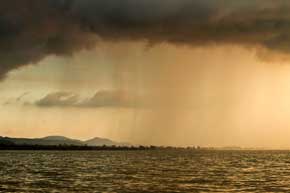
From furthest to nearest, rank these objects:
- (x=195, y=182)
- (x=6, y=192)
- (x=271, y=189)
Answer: (x=195, y=182)
(x=271, y=189)
(x=6, y=192)

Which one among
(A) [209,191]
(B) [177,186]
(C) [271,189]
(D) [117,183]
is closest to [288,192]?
(C) [271,189]

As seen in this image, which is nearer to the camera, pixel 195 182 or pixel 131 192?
pixel 131 192

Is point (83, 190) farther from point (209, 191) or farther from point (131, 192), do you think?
point (209, 191)

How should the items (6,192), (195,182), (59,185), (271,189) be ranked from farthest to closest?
(195,182)
(59,185)
(271,189)
(6,192)

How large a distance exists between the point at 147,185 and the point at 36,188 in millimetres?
13666

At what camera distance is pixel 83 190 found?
56594 mm

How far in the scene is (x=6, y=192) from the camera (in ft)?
177

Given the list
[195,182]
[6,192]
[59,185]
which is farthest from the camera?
[195,182]

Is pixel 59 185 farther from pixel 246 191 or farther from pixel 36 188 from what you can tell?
pixel 246 191

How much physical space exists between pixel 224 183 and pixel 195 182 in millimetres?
3923

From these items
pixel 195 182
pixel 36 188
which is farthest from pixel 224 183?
pixel 36 188

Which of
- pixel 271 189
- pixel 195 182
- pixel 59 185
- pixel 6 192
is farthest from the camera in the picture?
pixel 195 182

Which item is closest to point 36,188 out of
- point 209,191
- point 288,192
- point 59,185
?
point 59,185

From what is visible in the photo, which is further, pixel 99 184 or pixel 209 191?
pixel 99 184
